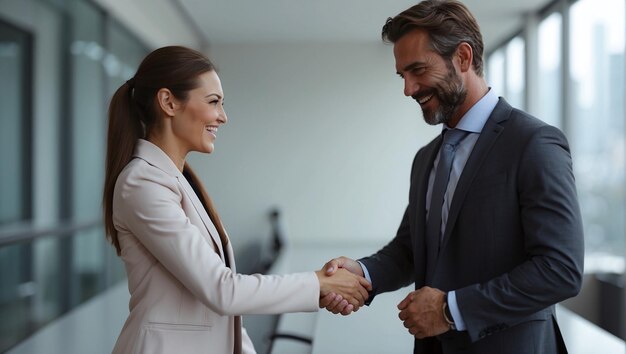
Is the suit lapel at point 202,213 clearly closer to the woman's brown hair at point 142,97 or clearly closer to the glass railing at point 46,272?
the woman's brown hair at point 142,97

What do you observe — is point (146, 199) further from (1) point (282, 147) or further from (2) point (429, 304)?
(1) point (282, 147)

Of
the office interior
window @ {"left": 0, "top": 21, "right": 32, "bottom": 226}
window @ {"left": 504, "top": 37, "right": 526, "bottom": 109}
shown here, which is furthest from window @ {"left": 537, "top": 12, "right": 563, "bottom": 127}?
window @ {"left": 0, "top": 21, "right": 32, "bottom": 226}

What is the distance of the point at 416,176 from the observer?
199 centimetres

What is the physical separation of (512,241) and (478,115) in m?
0.34

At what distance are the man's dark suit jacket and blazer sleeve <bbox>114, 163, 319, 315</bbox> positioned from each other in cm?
42

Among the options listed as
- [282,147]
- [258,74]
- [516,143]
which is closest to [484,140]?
[516,143]

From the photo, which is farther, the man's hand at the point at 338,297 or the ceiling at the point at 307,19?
the ceiling at the point at 307,19

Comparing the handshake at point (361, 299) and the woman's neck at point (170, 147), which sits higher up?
the woman's neck at point (170, 147)

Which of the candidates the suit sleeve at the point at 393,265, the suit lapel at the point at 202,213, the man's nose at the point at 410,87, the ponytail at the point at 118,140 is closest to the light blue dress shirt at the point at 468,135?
the man's nose at the point at 410,87

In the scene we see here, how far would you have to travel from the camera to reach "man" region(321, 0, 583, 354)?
1.56 metres

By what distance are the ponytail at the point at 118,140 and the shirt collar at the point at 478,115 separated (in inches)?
32.2

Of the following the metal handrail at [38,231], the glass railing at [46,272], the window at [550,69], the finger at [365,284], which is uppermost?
the window at [550,69]

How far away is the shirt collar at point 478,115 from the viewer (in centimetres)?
179

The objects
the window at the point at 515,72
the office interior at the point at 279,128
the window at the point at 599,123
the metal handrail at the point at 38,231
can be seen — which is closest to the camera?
the metal handrail at the point at 38,231
